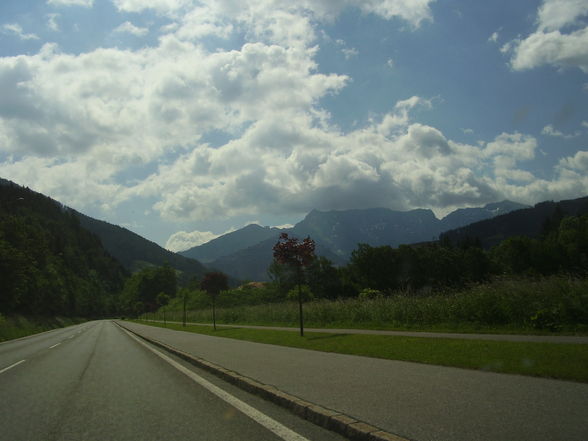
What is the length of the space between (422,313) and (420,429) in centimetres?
1537

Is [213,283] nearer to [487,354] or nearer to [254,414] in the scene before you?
[487,354]

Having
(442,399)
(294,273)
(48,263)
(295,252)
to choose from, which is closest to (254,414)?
(442,399)

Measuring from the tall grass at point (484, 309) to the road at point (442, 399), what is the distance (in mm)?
7367

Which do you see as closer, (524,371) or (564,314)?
(524,371)

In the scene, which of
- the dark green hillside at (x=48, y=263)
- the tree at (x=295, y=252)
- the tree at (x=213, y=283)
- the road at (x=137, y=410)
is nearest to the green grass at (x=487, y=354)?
the road at (x=137, y=410)

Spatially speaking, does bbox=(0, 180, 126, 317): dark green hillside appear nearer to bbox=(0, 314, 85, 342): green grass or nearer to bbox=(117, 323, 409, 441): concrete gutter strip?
bbox=(0, 314, 85, 342): green grass

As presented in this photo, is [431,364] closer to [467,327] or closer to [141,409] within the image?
[141,409]

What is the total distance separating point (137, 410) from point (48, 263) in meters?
103

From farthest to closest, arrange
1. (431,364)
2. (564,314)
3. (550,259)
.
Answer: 1. (550,259)
2. (564,314)
3. (431,364)

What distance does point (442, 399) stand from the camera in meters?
5.62

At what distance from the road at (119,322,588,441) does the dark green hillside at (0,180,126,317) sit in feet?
198

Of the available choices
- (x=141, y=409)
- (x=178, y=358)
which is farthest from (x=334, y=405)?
(x=178, y=358)

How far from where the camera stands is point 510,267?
98.6 m

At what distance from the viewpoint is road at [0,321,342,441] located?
5.10 metres
